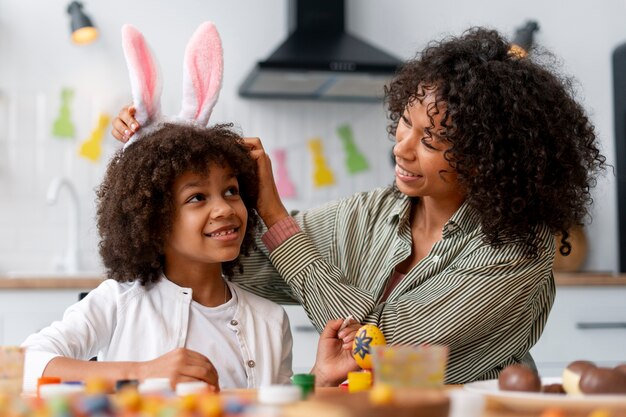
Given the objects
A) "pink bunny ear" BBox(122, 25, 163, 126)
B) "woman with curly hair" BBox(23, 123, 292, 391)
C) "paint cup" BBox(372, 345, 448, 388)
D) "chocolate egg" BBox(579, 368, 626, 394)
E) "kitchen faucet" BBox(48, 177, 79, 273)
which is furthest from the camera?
"kitchen faucet" BBox(48, 177, 79, 273)

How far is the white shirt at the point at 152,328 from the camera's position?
146 cm

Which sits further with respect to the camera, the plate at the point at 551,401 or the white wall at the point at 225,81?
the white wall at the point at 225,81

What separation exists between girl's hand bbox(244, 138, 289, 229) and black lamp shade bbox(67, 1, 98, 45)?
1891mm

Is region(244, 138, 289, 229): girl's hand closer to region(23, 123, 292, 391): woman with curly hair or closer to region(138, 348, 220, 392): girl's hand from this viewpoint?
region(23, 123, 292, 391): woman with curly hair

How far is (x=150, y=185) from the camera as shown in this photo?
61.3 inches

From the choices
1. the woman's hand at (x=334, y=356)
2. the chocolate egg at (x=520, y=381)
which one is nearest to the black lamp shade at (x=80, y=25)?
the woman's hand at (x=334, y=356)

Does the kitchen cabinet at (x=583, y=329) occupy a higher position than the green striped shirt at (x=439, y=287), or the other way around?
the green striped shirt at (x=439, y=287)

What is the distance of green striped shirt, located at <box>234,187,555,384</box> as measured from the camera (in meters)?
1.52

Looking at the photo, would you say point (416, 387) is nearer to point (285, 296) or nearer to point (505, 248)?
point (505, 248)

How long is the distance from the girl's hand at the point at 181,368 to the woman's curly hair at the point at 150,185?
1.28ft

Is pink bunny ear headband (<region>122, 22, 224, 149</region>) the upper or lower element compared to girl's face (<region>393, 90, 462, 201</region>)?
upper

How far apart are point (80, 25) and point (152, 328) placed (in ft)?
6.90

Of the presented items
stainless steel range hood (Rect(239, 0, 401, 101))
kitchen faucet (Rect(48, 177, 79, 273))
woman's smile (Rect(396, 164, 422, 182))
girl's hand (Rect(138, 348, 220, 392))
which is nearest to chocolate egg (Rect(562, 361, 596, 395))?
girl's hand (Rect(138, 348, 220, 392))

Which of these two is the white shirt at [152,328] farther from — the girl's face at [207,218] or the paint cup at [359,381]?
the paint cup at [359,381]
